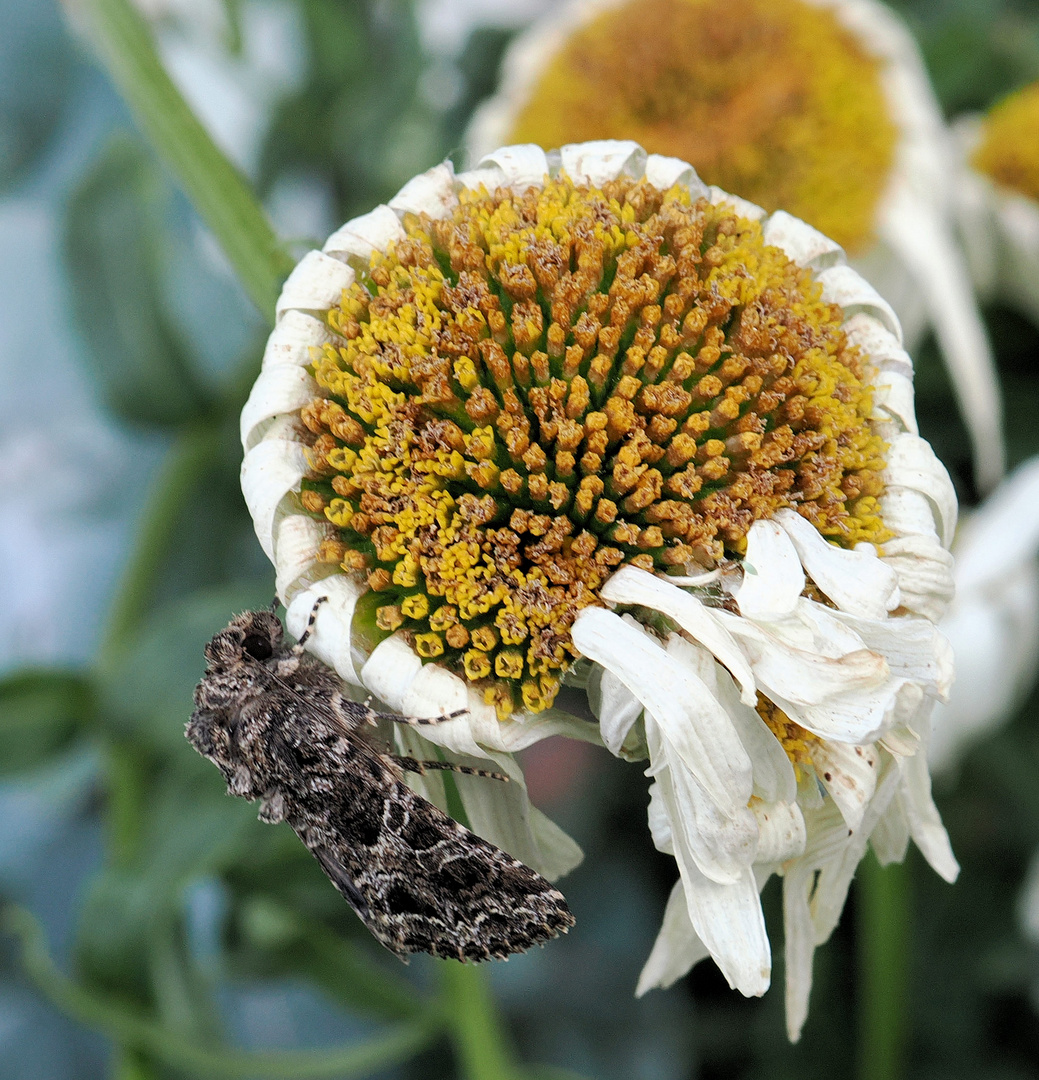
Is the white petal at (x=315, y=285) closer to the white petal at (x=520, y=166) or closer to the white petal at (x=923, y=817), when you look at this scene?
the white petal at (x=520, y=166)

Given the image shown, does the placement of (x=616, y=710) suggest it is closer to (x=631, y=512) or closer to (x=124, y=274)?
(x=631, y=512)

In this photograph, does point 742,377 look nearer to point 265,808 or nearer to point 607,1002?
point 265,808

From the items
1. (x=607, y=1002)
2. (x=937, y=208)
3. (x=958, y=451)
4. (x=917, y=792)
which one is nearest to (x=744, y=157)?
(x=937, y=208)

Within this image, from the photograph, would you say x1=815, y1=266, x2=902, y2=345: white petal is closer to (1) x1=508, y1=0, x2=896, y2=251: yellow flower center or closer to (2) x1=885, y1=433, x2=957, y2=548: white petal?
(2) x1=885, y1=433, x2=957, y2=548: white petal

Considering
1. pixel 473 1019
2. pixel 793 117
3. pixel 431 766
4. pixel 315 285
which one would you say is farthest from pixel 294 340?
pixel 793 117

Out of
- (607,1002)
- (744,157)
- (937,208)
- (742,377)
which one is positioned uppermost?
(742,377)

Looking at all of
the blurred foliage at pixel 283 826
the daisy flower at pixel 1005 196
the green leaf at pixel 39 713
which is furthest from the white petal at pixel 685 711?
the daisy flower at pixel 1005 196
